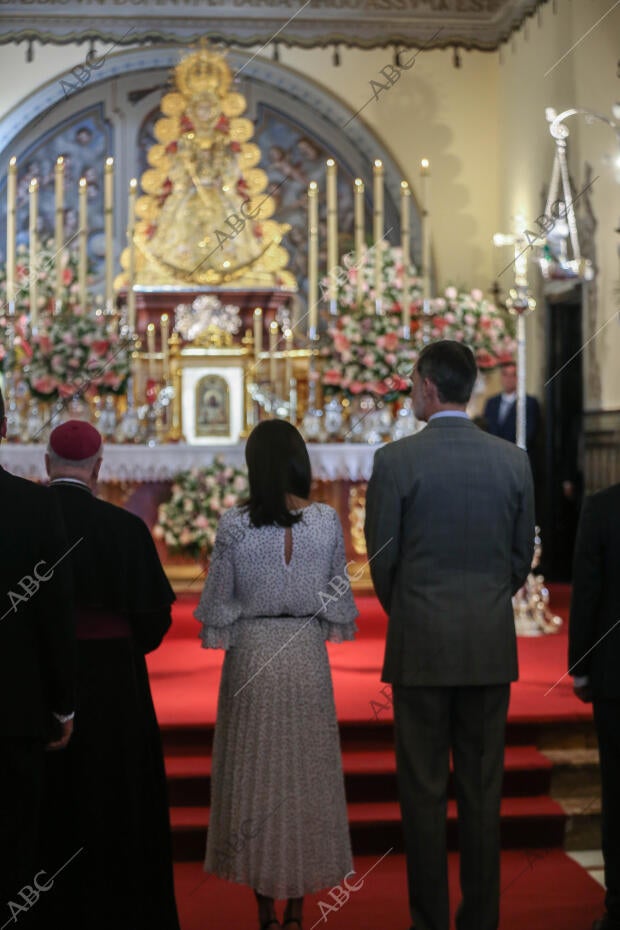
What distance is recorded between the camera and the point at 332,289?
9031 millimetres

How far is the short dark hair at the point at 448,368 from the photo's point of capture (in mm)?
3961

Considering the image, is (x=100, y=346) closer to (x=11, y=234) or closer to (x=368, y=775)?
(x=11, y=234)

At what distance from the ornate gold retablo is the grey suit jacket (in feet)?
22.7

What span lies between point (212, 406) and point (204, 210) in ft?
7.59

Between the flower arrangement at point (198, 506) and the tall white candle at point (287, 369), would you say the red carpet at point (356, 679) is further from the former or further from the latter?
the tall white candle at point (287, 369)

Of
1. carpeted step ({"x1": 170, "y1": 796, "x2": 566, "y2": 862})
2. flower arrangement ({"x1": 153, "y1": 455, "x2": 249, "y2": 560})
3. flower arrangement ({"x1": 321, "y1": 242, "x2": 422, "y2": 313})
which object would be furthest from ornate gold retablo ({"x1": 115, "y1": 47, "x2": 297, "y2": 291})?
carpeted step ({"x1": 170, "y1": 796, "x2": 566, "y2": 862})

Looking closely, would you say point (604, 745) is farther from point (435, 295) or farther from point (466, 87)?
point (466, 87)

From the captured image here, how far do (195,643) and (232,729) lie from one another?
3864mm

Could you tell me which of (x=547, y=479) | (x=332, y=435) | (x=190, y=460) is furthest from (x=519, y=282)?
(x=547, y=479)

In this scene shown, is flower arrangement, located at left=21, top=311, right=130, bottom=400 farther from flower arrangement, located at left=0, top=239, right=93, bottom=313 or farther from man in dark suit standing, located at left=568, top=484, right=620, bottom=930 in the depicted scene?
man in dark suit standing, located at left=568, top=484, right=620, bottom=930

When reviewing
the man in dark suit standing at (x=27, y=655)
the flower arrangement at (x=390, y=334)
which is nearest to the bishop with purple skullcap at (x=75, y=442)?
the man in dark suit standing at (x=27, y=655)

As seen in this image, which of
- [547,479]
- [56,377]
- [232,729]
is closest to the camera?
[232,729]

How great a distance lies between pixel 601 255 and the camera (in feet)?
34.8

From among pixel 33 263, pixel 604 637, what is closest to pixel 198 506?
pixel 33 263
